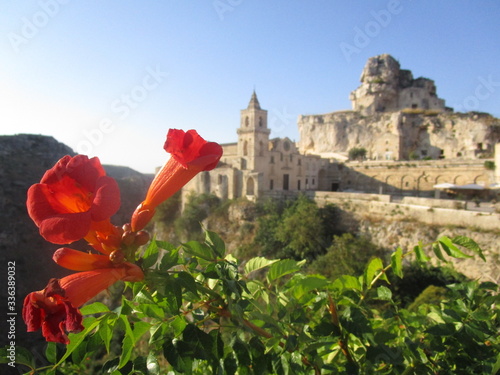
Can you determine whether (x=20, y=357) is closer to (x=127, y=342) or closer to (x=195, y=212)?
(x=127, y=342)

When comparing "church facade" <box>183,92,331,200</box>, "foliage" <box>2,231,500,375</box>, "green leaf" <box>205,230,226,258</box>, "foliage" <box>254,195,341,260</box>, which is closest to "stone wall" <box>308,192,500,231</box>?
"foliage" <box>254,195,341,260</box>

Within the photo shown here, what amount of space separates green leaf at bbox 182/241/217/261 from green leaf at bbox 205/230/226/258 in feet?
0.13

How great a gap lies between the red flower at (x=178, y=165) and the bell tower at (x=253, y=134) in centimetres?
2109

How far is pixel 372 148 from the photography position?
33469 millimetres

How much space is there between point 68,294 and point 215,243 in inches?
23.1

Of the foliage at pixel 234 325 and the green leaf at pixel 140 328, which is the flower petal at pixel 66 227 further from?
the green leaf at pixel 140 328

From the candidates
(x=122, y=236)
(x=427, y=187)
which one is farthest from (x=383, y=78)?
(x=122, y=236)

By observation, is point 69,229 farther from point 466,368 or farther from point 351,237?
point 351,237

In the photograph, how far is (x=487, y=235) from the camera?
42.0 ft

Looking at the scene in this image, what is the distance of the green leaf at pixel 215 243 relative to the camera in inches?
51.7

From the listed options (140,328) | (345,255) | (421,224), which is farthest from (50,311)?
(421,224)

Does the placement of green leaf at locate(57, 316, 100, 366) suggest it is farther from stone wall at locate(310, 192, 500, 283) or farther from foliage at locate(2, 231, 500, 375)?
stone wall at locate(310, 192, 500, 283)

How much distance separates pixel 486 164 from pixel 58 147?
34.6 m

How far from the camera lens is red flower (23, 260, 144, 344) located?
85cm
